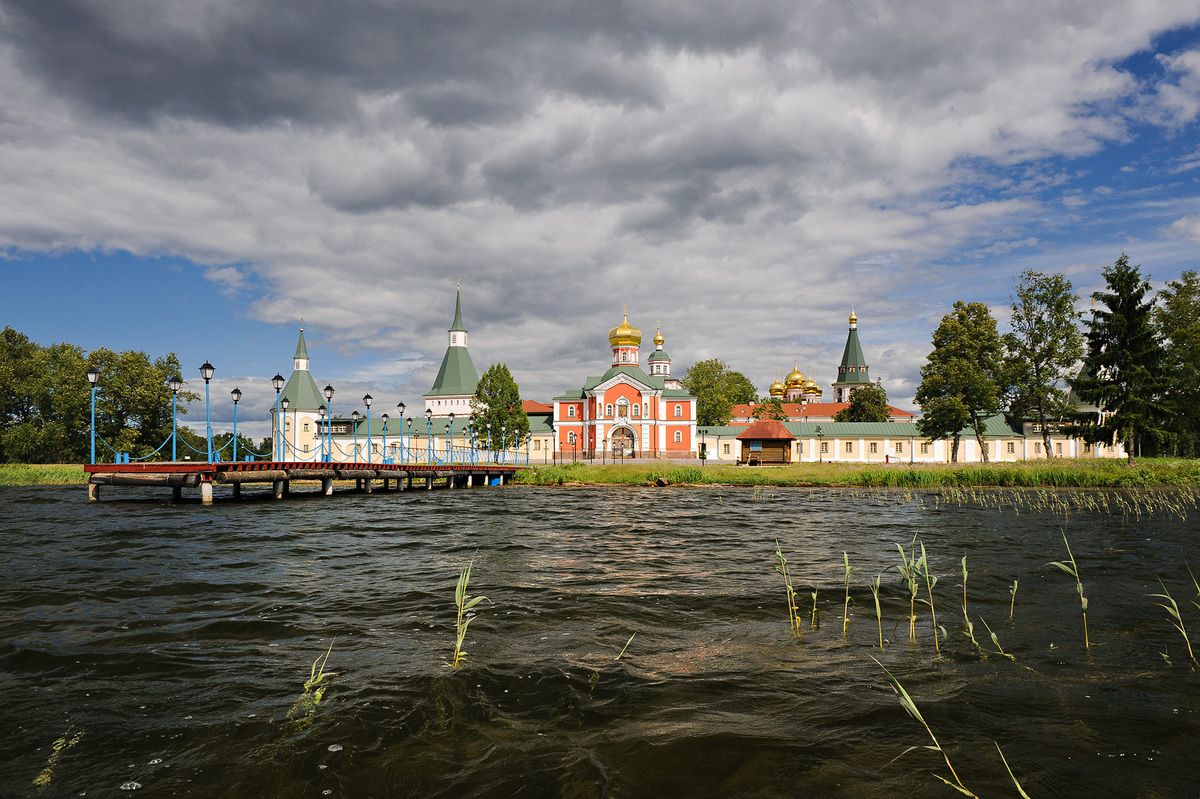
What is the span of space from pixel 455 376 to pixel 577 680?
87.8m

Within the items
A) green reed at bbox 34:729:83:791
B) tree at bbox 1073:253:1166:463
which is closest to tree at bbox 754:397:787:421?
tree at bbox 1073:253:1166:463

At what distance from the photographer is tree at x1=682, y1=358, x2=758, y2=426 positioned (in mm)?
86062

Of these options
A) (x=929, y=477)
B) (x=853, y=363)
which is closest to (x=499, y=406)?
(x=929, y=477)

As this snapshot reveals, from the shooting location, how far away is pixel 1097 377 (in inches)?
1645

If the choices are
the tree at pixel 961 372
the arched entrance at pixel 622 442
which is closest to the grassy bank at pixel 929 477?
the tree at pixel 961 372

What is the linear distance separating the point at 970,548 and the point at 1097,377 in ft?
122

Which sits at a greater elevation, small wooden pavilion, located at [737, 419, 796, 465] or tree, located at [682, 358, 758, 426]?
tree, located at [682, 358, 758, 426]

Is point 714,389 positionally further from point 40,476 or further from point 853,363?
point 40,476

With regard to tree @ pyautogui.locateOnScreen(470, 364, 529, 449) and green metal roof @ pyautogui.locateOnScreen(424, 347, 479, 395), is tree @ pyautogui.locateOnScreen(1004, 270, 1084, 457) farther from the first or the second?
green metal roof @ pyautogui.locateOnScreen(424, 347, 479, 395)

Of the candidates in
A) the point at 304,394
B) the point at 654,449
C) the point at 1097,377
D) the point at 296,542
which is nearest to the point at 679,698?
the point at 296,542

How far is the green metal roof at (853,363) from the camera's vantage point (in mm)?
114812

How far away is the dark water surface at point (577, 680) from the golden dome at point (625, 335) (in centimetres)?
6389

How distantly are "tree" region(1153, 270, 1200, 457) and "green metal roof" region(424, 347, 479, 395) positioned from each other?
71.9 metres

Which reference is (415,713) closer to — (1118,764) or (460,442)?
(1118,764)
